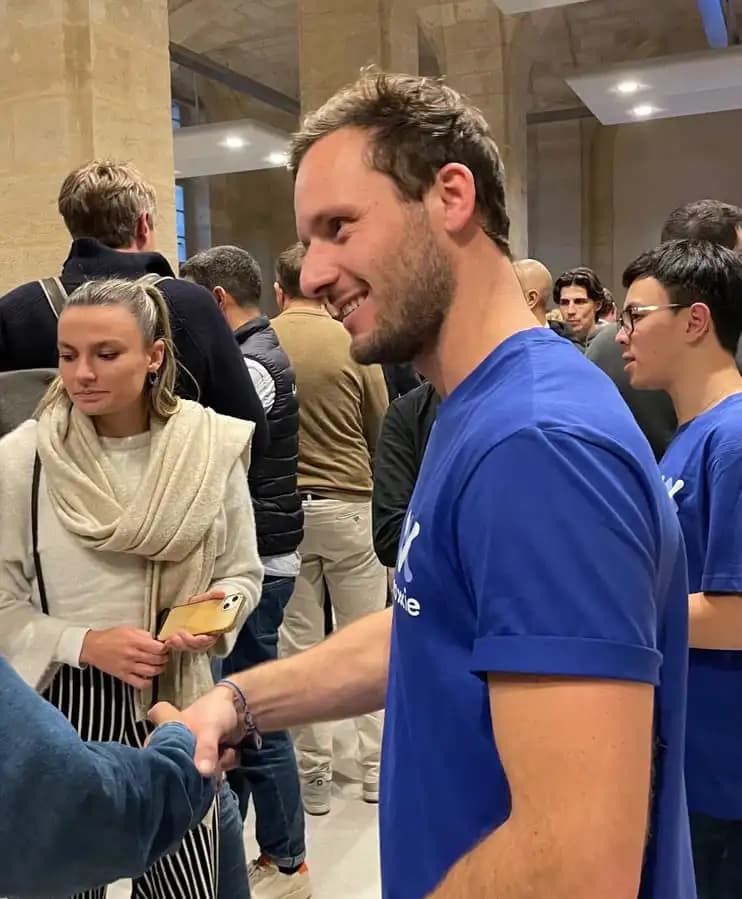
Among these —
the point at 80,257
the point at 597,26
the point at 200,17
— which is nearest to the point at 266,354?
the point at 80,257

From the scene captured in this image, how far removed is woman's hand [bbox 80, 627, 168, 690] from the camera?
1.83 metres

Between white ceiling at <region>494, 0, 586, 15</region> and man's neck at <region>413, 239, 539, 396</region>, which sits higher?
white ceiling at <region>494, 0, 586, 15</region>

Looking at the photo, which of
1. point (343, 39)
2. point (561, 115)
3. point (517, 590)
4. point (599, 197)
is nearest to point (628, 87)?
point (343, 39)

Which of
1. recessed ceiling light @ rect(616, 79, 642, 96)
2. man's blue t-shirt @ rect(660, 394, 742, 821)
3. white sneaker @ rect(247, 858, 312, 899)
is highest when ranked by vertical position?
recessed ceiling light @ rect(616, 79, 642, 96)

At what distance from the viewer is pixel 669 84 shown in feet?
25.8

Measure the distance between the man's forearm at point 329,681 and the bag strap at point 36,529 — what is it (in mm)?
787

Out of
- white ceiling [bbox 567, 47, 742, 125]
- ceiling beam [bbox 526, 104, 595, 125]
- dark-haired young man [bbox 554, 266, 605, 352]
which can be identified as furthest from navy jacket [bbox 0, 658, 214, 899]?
ceiling beam [bbox 526, 104, 595, 125]

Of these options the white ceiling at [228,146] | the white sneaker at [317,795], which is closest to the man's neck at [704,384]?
the white sneaker at [317,795]

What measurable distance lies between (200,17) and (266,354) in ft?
34.5

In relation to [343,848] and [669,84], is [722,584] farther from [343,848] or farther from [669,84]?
[669,84]

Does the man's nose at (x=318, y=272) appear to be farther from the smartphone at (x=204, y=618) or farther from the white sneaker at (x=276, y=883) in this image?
the white sneaker at (x=276, y=883)

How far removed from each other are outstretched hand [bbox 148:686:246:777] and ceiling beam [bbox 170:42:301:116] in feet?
35.2

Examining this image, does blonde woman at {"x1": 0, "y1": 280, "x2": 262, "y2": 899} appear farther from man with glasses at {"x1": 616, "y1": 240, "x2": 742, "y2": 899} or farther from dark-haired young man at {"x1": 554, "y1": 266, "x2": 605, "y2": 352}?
dark-haired young man at {"x1": 554, "y1": 266, "x2": 605, "y2": 352}

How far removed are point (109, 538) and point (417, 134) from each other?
116cm
